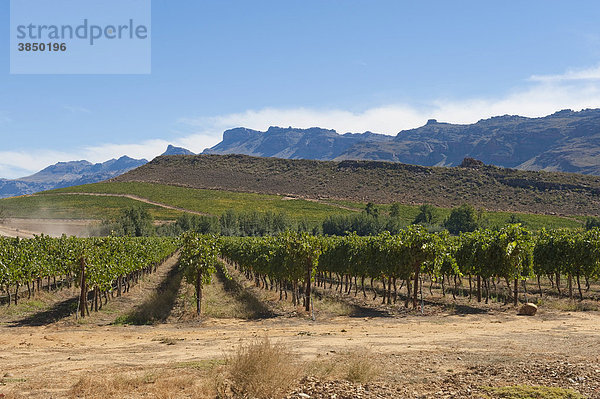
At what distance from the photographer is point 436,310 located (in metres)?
26.5

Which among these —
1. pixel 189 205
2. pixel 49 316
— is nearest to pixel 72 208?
pixel 189 205

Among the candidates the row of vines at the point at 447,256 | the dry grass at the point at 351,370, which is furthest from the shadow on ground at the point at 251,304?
the dry grass at the point at 351,370

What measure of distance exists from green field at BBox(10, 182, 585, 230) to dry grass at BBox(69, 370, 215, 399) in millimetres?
98098

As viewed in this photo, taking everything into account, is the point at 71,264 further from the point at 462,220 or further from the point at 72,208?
the point at 72,208

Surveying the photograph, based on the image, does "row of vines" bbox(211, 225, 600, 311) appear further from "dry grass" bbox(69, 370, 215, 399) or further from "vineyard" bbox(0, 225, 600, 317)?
"dry grass" bbox(69, 370, 215, 399)

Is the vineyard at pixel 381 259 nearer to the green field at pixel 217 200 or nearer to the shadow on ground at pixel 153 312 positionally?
the shadow on ground at pixel 153 312

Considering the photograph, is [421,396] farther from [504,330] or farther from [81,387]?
[504,330]

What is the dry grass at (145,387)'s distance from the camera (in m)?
10.3

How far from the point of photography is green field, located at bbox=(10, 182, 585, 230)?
109431 millimetres

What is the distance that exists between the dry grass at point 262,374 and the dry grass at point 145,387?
0.71 meters

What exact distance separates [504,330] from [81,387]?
17.5 metres

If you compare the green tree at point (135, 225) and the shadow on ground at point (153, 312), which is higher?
the green tree at point (135, 225)

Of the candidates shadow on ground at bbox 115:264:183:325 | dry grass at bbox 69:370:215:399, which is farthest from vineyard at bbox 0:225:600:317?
dry grass at bbox 69:370:215:399

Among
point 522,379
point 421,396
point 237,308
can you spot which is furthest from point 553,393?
point 237,308
